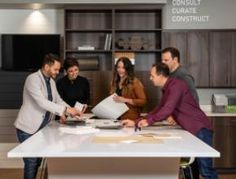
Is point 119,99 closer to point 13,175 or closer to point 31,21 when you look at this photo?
point 13,175

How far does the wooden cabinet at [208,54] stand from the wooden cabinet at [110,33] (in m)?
0.28

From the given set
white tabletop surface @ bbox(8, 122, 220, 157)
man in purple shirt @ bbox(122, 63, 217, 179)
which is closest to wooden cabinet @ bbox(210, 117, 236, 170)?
man in purple shirt @ bbox(122, 63, 217, 179)

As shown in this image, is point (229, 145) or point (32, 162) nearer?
point (32, 162)

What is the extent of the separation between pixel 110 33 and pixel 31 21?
3.80ft

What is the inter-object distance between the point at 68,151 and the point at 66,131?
0.85 metres

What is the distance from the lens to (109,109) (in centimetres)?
404

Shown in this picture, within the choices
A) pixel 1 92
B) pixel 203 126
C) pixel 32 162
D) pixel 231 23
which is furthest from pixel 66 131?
pixel 231 23

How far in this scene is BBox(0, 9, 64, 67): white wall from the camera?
625cm

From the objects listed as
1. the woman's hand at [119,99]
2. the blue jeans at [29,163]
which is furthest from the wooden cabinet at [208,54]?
the blue jeans at [29,163]

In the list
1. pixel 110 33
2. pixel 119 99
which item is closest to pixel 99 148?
pixel 119 99

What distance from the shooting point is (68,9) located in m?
5.99

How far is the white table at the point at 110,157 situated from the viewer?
264cm

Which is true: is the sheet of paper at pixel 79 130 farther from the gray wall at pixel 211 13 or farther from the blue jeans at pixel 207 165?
the gray wall at pixel 211 13

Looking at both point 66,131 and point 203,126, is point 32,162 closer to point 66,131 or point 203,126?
point 66,131
